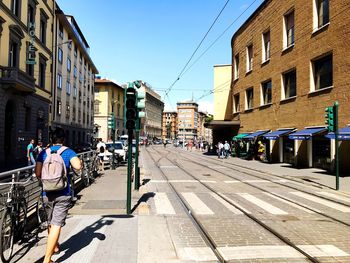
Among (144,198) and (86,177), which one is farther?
(86,177)

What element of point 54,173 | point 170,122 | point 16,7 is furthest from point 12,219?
point 170,122

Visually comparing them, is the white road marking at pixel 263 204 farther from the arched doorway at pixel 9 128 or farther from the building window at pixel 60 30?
the building window at pixel 60 30

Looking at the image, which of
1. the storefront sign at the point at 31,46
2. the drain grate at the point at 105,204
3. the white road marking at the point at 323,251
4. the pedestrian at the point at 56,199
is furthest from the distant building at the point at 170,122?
the pedestrian at the point at 56,199

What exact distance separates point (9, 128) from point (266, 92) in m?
20.3

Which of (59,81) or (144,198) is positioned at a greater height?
(59,81)

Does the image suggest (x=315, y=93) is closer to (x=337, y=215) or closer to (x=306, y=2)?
(x=306, y=2)

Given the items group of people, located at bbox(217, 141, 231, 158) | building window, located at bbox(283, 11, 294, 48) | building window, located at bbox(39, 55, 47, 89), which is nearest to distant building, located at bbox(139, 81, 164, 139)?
group of people, located at bbox(217, 141, 231, 158)

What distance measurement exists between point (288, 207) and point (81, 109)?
154ft

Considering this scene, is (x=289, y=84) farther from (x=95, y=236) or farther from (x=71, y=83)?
(x=71, y=83)

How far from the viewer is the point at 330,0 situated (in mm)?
19891

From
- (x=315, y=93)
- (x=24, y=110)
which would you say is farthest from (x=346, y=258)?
(x=24, y=110)

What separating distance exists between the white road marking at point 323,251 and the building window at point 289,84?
20221mm

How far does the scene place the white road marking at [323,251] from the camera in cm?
544

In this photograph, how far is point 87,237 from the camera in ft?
20.4
